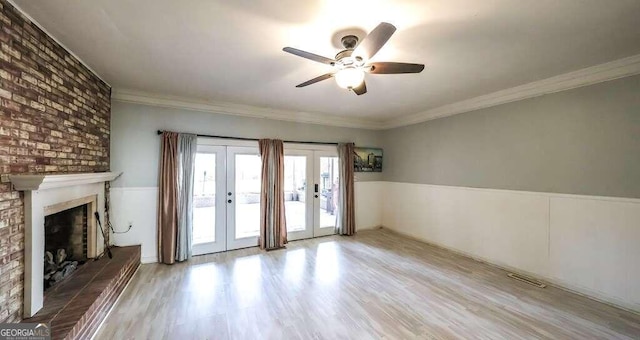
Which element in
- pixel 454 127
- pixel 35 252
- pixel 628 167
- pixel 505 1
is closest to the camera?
pixel 505 1

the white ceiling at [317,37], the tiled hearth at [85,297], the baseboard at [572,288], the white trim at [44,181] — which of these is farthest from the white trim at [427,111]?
the baseboard at [572,288]

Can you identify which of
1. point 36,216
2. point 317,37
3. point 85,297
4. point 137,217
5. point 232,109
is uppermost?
point 317,37

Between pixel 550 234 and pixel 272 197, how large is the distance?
13.7 ft

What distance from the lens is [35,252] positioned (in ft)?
6.37

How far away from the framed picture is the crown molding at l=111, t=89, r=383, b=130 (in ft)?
1.94

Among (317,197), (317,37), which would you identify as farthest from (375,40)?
(317,197)

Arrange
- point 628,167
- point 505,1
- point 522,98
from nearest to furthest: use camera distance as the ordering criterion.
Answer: point 505,1 → point 628,167 → point 522,98

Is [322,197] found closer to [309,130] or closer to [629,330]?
[309,130]

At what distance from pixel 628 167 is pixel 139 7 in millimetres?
4890

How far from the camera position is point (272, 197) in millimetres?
4520

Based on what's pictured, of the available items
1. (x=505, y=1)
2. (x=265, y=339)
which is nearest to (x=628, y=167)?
(x=505, y=1)

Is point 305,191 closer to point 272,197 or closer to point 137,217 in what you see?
point 272,197

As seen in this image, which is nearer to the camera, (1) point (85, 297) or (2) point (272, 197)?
(1) point (85, 297)

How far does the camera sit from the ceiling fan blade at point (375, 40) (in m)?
1.57
